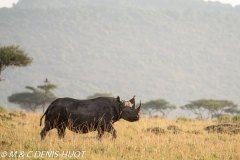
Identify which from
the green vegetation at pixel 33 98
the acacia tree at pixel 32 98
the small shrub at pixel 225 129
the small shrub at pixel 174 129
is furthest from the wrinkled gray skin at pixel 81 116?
the acacia tree at pixel 32 98

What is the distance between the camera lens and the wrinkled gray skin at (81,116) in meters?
13.1

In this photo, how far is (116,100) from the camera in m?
13.8

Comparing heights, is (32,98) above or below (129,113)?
above

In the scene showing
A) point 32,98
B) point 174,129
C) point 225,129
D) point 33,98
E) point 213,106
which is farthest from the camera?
point 32,98

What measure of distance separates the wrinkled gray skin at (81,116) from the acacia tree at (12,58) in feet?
93.1

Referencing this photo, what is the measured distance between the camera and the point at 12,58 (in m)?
42.2

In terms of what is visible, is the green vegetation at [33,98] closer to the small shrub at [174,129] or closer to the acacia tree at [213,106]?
the acacia tree at [213,106]

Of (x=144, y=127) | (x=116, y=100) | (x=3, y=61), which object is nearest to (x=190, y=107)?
(x=3, y=61)

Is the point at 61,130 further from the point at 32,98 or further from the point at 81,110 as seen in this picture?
the point at 32,98

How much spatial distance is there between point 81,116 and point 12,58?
99.8 ft

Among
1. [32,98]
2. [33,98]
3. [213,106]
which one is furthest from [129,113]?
[32,98]

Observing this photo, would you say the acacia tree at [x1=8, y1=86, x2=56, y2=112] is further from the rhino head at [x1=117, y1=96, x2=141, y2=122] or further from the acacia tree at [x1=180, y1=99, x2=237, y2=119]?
the rhino head at [x1=117, y1=96, x2=141, y2=122]

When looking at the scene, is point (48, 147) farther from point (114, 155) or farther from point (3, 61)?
point (3, 61)

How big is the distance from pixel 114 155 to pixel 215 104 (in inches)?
2780
